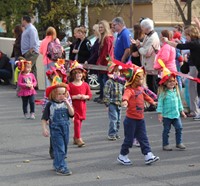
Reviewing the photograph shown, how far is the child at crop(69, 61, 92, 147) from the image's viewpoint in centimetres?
1043

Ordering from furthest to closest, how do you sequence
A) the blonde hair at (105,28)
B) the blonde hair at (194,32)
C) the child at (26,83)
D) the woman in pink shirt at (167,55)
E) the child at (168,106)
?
the blonde hair at (105,28)
the child at (26,83)
the woman in pink shirt at (167,55)
the blonde hair at (194,32)
the child at (168,106)

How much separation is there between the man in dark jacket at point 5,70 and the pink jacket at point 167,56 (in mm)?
7966

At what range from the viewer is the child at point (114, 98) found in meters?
11.1

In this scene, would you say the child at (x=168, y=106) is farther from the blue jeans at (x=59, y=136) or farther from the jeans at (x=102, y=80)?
the jeans at (x=102, y=80)

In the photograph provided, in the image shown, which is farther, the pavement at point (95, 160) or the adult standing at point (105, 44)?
the adult standing at point (105, 44)

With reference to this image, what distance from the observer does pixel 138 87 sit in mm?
9609

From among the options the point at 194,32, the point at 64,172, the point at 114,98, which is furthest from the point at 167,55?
the point at 64,172

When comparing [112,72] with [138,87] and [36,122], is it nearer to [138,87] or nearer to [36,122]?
[138,87]

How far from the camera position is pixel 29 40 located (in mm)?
17719

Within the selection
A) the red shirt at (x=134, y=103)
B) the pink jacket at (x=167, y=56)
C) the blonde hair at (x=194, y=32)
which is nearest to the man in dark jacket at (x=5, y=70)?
the pink jacket at (x=167, y=56)

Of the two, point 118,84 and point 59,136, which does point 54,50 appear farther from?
point 59,136

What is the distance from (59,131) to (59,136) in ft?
0.22

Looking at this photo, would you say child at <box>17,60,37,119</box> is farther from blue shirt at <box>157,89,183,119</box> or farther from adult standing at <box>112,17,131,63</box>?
blue shirt at <box>157,89,183,119</box>

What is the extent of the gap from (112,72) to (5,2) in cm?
1870
